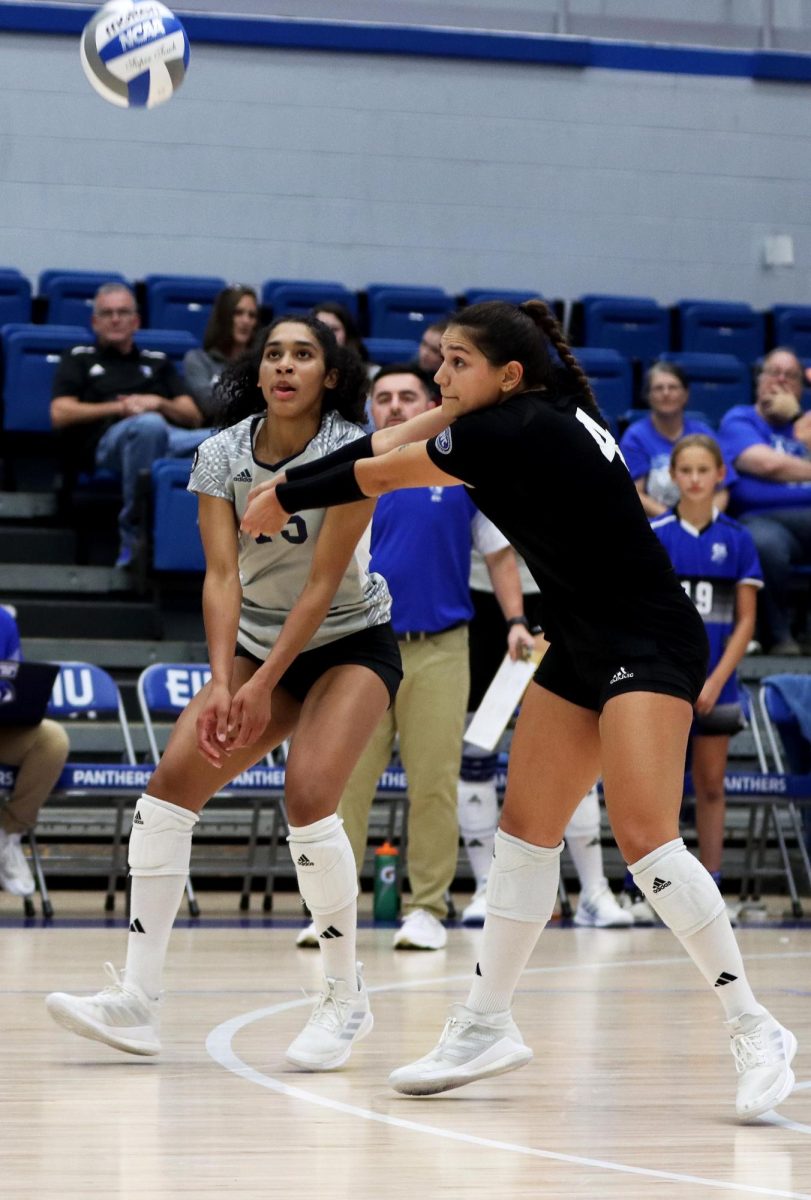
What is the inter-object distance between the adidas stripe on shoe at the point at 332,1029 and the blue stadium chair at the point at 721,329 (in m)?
9.22

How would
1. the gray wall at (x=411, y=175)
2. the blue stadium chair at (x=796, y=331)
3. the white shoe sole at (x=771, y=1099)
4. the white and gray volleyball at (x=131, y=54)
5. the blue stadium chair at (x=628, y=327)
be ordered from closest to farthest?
the white shoe sole at (x=771, y=1099), the white and gray volleyball at (x=131, y=54), the blue stadium chair at (x=628, y=327), the gray wall at (x=411, y=175), the blue stadium chair at (x=796, y=331)

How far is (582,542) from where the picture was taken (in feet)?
11.9

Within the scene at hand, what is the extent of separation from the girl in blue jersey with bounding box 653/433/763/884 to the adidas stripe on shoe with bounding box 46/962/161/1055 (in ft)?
13.3

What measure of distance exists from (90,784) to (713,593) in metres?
2.73

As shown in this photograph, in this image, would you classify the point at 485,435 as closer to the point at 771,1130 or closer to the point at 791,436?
the point at 771,1130

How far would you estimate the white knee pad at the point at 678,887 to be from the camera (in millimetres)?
3525

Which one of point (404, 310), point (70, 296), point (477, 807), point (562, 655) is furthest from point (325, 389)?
point (404, 310)

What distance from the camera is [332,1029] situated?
4.09 metres

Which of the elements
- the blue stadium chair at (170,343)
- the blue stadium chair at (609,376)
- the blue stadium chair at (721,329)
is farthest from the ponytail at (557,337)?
the blue stadium chair at (721,329)

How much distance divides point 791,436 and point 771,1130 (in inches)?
292

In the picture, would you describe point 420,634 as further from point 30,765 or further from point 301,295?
point 301,295

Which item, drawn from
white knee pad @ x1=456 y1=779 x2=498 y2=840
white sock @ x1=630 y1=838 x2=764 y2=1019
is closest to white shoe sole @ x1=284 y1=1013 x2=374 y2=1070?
white sock @ x1=630 y1=838 x2=764 y2=1019

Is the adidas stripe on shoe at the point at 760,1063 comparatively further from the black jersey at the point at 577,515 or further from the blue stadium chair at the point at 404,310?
the blue stadium chair at the point at 404,310

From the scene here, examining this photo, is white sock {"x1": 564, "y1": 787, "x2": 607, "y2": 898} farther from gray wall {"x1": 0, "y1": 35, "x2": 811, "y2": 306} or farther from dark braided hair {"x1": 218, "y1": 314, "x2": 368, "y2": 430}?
gray wall {"x1": 0, "y1": 35, "x2": 811, "y2": 306}
